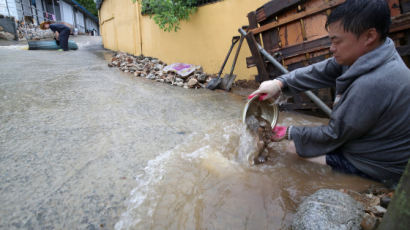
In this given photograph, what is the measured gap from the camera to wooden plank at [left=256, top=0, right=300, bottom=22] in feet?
9.47

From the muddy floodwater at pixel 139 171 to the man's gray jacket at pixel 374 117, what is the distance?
0.72 feet

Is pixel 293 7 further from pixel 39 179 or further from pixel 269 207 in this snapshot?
pixel 39 179

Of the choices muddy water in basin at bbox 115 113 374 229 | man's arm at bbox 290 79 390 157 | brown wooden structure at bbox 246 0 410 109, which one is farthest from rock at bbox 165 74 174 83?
man's arm at bbox 290 79 390 157

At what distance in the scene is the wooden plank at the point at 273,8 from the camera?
2888 millimetres

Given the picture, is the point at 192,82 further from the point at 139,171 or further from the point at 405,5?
the point at 405,5

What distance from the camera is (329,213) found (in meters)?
1.17

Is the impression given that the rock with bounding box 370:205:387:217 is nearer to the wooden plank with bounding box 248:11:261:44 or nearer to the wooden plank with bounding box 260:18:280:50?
the wooden plank with bounding box 260:18:280:50

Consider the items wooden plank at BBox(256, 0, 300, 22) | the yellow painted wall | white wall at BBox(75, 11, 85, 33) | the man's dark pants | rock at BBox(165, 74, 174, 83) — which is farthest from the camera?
white wall at BBox(75, 11, 85, 33)

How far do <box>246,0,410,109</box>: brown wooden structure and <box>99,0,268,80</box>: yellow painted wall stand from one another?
1.05m

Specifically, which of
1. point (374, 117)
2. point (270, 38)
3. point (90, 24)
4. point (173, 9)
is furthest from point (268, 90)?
point (90, 24)

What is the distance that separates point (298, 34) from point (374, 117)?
1.82 m

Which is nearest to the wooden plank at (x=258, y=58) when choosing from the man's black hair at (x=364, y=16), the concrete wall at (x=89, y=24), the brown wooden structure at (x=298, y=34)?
the brown wooden structure at (x=298, y=34)

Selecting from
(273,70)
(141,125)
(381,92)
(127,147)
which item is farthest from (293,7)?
(127,147)

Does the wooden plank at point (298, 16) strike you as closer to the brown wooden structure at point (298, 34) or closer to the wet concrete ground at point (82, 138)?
the brown wooden structure at point (298, 34)
